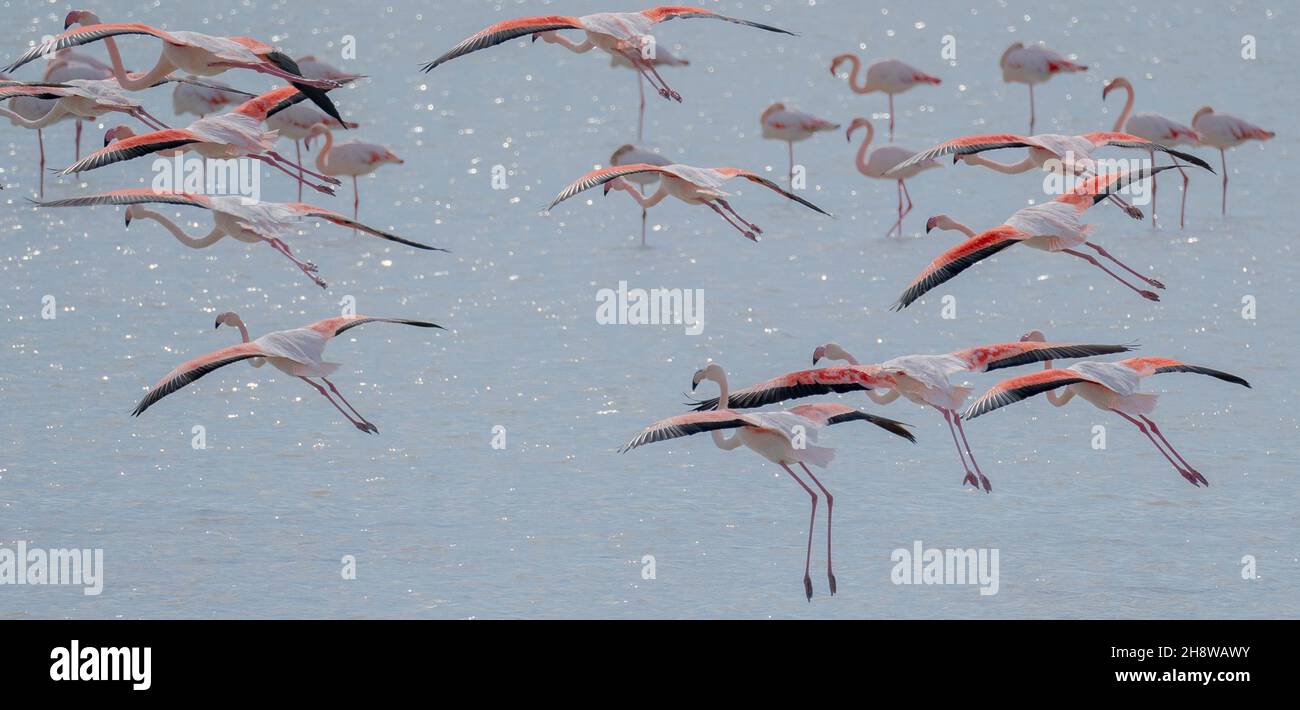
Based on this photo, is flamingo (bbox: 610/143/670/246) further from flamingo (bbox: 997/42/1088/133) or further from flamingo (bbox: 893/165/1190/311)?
flamingo (bbox: 893/165/1190/311)

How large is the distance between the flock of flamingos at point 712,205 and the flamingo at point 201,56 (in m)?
0.02

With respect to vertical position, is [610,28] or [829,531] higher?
[610,28]

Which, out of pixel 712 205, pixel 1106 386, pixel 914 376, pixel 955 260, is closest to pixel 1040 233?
pixel 955 260

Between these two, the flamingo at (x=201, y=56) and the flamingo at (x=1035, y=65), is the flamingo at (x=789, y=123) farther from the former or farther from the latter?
the flamingo at (x=201, y=56)

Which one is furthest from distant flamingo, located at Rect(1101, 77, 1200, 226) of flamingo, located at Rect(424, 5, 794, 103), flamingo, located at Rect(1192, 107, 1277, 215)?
flamingo, located at Rect(424, 5, 794, 103)

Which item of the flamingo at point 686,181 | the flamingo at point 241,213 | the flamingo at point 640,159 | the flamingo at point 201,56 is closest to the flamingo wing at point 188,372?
the flamingo at point 241,213

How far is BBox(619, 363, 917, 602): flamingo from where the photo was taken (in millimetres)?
11250

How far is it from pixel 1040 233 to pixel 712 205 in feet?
10.1

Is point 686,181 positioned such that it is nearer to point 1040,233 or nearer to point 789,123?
point 1040,233

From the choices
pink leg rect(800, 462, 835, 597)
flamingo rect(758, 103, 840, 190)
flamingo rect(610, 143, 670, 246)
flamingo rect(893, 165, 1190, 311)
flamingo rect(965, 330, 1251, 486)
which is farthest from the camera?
flamingo rect(758, 103, 840, 190)

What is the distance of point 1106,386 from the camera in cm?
1259

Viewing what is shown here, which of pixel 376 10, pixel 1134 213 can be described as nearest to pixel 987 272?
pixel 1134 213

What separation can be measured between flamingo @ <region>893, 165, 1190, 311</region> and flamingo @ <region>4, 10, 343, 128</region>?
3.77 m

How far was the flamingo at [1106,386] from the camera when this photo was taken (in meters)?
11.9
